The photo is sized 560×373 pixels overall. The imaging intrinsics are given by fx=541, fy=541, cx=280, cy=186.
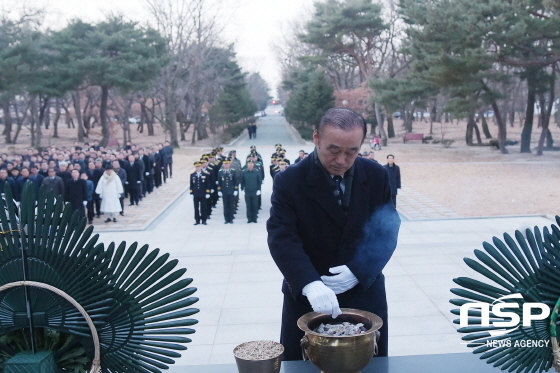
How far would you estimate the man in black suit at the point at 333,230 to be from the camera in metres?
2.43

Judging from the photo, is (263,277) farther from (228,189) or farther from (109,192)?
(109,192)

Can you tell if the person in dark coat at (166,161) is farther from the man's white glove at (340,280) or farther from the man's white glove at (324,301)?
the man's white glove at (324,301)

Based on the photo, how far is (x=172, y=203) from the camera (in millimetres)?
14977

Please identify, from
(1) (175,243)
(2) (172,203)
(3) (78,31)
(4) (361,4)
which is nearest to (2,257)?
(1) (175,243)

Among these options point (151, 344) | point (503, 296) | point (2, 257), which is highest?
point (2, 257)

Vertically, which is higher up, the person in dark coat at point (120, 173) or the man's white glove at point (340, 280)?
the man's white glove at point (340, 280)

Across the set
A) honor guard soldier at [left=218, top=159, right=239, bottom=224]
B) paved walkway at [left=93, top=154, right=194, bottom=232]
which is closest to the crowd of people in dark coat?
paved walkway at [left=93, top=154, right=194, bottom=232]

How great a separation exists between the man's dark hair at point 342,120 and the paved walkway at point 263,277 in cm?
132

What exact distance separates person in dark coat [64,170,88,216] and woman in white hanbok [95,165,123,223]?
2.82 feet

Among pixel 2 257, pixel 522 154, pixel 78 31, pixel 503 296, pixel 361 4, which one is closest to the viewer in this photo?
pixel 2 257

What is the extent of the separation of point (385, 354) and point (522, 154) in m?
26.8

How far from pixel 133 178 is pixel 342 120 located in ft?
43.7

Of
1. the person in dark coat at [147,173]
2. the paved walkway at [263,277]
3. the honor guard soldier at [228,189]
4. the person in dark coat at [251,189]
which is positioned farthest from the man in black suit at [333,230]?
the person in dark coat at [147,173]

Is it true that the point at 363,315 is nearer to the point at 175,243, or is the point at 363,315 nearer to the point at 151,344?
the point at 151,344
